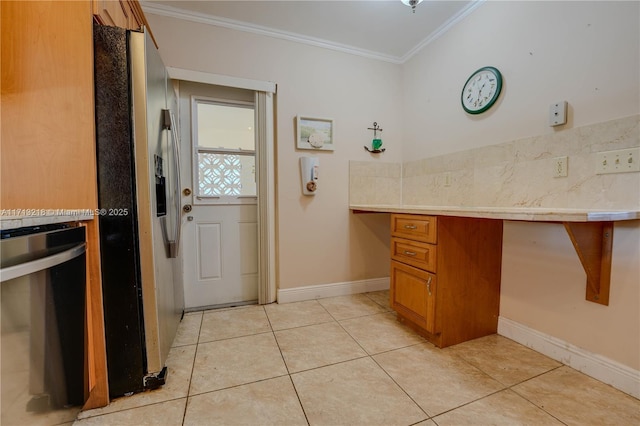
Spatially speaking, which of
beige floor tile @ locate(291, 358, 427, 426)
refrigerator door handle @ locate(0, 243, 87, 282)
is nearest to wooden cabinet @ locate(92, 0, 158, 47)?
refrigerator door handle @ locate(0, 243, 87, 282)

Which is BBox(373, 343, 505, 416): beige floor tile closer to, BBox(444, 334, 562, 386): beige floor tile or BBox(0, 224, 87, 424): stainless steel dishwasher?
BBox(444, 334, 562, 386): beige floor tile

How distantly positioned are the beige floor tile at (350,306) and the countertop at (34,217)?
1.66 meters

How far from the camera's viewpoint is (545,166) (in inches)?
58.4

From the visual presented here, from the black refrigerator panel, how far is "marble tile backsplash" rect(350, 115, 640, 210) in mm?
1771

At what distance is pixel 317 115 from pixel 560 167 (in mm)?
1745

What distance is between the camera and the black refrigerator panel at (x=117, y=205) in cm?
110

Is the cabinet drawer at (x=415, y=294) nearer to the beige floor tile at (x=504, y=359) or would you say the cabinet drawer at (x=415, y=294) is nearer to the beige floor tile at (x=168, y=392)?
the beige floor tile at (x=504, y=359)

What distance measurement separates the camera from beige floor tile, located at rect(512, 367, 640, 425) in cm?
106

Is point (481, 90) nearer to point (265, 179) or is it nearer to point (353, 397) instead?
point (265, 179)

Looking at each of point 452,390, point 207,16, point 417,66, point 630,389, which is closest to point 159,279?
point 452,390

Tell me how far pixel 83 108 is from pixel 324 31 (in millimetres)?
1886

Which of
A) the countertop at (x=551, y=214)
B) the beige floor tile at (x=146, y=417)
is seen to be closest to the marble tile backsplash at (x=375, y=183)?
the countertop at (x=551, y=214)

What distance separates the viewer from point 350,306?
2217 mm

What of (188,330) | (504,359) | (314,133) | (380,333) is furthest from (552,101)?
(188,330)
